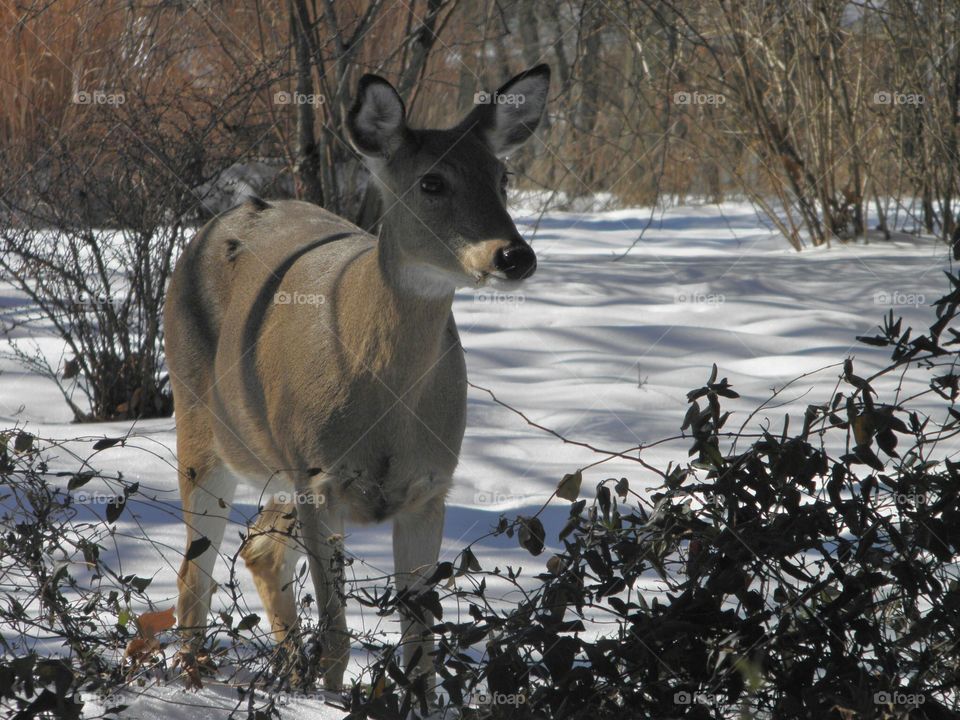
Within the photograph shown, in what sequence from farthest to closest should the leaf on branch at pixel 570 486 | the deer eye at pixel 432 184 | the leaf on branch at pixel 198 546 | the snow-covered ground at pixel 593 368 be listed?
the snow-covered ground at pixel 593 368 < the deer eye at pixel 432 184 < the leaf on branch at pixel 198 546 < the leaf on branch at pixel 570 486

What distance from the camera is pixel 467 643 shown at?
2.44 meters

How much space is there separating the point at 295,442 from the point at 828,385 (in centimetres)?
360

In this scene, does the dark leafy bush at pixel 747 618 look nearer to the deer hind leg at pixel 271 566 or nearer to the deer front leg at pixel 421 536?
the deer front leg at pixel 421 536

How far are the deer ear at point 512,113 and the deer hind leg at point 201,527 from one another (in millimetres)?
1567

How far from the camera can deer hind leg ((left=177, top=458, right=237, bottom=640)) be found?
13.4ft

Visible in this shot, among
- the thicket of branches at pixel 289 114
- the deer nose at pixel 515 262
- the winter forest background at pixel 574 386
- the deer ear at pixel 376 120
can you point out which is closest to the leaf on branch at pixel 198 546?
the winter forest background at pixel 574 386

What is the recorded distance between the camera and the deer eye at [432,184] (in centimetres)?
371

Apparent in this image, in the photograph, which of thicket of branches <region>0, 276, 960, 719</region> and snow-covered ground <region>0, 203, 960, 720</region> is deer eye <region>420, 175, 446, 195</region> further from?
thicket of branches <region>0, 276, 960, 719</region>

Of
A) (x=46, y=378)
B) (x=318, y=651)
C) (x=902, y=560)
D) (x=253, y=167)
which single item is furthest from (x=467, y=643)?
(x=253, y=167)

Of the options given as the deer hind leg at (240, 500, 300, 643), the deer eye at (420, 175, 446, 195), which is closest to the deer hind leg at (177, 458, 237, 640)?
the deer hind leg at (240, 500, 300, 643)

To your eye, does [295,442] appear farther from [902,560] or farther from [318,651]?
[902,560]

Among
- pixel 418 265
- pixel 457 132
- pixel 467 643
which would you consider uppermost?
pixel 457 132

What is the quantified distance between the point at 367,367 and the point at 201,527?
3.71ft

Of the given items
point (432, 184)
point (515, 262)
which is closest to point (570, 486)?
point (515, 262)
